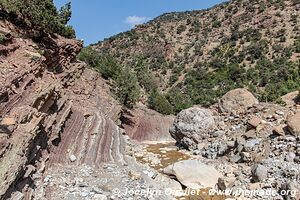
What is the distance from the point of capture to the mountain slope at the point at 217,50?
48844 mm

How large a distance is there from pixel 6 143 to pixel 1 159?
0.57 meters

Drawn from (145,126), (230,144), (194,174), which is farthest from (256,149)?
(145,126)

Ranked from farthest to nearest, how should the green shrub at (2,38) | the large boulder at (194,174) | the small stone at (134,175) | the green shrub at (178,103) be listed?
the green shrub at (178,103)
the large boulder at (194,174)
the green shrub at (2,38)
the small stone at (134,175)

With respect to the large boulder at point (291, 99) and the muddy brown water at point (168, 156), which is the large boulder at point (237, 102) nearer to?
the large boulder at point (291, 99)

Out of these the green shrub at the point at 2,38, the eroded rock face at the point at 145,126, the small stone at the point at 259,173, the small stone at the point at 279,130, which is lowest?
the small stone at the point at 259,173

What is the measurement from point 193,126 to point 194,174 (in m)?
6.91

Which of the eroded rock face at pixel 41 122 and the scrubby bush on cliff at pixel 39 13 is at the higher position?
the scrubby bush on cliff at pixel 39 13

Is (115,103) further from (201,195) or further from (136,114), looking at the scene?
(201,195)

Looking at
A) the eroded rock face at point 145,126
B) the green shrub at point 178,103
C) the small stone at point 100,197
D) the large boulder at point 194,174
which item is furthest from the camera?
the green shrub at point 178,103

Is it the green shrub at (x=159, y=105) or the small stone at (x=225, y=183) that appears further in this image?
the green shrub at (x=159, y=105)

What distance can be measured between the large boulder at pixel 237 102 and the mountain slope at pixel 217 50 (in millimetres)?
15289

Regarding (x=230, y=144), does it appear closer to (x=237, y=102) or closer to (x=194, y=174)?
(x=237, y=102)

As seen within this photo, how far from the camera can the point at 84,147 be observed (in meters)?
15.9

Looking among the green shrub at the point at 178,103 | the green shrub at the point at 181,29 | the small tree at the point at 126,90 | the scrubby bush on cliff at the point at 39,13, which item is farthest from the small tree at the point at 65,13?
the green shrub at the point at 181,29
